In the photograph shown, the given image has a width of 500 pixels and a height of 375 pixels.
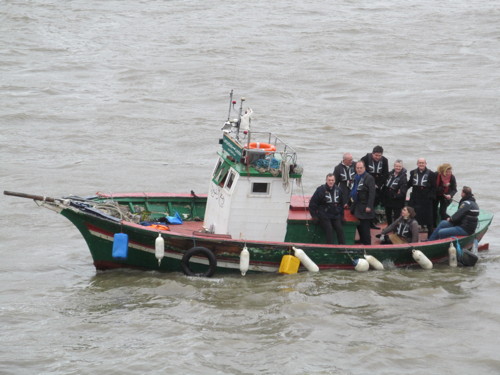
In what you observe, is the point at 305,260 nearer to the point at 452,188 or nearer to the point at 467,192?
the point at 467,192

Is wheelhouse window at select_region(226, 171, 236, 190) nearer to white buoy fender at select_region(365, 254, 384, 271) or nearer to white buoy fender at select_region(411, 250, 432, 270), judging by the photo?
white buoy fender at select_region(365, 254, 384, 271)

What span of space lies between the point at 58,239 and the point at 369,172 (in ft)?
23.7

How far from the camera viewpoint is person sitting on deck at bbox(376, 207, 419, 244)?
16375 millimetres

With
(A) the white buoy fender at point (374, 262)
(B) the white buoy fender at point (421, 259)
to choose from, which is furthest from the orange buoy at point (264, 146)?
(B) the white buoy fender at point (421, 259)

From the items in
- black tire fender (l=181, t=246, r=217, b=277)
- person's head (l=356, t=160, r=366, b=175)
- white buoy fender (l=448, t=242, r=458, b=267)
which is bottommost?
black tire fender (l=181, t=246, r=217, b=277)

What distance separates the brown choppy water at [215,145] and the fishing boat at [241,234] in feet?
1.14

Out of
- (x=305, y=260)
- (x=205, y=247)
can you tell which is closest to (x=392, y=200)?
(x=305, y=260)

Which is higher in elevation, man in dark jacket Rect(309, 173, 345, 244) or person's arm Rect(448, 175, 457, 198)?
person's arm Rect(448, 175, 457, 198)

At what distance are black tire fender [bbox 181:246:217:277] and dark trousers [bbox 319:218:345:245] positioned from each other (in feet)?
7.07

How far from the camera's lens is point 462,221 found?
16.8 meters

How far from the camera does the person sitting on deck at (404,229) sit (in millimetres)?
16375

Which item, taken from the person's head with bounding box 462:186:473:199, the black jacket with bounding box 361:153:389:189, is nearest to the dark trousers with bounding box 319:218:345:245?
the black jacket with bounding box 361:153:389:189

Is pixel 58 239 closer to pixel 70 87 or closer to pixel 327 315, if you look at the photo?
pixel 327 315

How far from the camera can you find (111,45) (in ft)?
130
